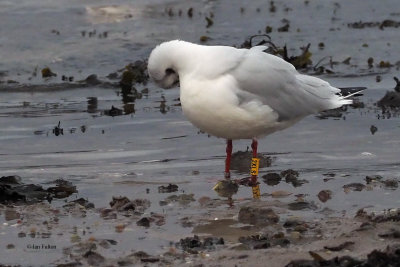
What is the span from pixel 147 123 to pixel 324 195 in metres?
3.44

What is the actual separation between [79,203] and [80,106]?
4.72 m

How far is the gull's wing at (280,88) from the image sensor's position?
7.43 metres

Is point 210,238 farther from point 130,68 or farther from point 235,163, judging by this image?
point 130,68

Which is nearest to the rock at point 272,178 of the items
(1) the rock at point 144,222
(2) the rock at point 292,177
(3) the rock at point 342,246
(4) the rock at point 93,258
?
(2) the rock at point 292,177

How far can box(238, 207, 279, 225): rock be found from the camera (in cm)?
633

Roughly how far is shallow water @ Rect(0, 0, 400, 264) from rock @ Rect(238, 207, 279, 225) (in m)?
0.24

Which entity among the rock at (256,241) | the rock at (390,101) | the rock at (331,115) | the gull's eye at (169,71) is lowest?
the rock at (256,241)

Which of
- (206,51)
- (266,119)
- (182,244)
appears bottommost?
(182,244)

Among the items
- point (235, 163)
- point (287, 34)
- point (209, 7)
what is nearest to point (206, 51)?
point (235, 163)

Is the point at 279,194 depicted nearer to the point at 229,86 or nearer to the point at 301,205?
the point at 301,205

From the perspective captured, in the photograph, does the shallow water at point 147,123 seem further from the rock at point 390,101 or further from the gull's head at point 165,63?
the gull's head at point 165,63

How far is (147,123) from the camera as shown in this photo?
33.2 feet

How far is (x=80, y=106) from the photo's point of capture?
454 inches

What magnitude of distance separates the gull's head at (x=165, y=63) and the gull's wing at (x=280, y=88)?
17.5 inches
